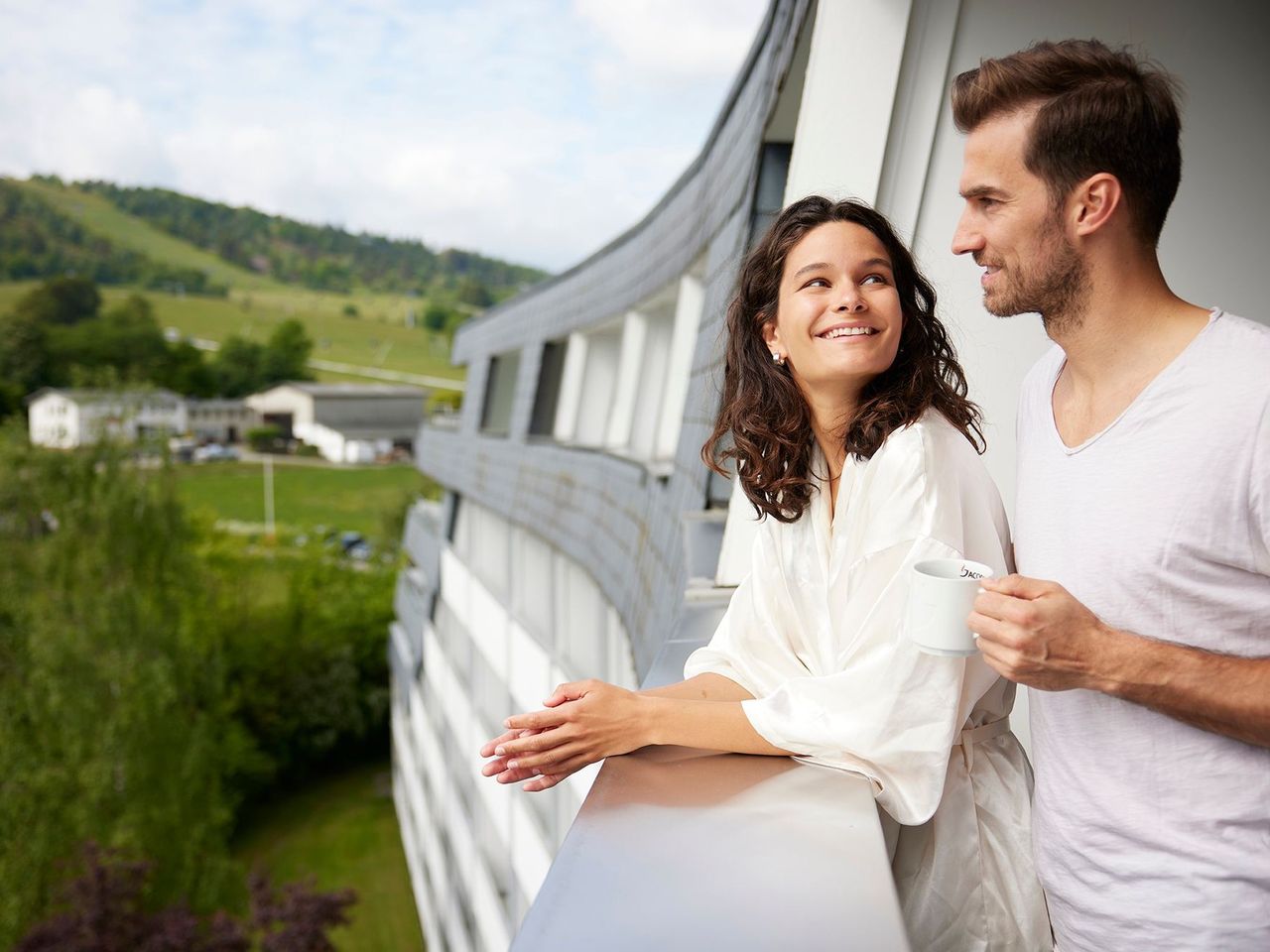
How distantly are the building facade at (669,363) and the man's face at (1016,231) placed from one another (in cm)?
103

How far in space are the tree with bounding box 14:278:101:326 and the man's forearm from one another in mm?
80614

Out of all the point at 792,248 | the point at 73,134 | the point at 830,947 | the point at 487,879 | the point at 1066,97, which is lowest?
the point at 487,879

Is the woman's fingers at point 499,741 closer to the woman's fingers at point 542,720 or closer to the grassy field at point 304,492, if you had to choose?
the woman's fingers at point 542,720

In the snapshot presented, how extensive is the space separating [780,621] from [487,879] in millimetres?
10624

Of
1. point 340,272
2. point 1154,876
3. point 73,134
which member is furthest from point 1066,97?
point 73,134

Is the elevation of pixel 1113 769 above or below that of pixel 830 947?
above

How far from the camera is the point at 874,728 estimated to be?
150 centimetres

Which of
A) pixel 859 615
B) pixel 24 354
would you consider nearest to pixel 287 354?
pixel 24 354

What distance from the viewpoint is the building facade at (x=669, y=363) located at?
275 centimetres

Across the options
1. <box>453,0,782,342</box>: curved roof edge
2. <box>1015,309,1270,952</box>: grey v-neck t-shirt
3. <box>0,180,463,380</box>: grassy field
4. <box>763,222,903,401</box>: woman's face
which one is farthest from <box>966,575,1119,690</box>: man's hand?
<box>0,180,463,380</box>: grassy field

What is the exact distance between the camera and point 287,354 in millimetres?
80625

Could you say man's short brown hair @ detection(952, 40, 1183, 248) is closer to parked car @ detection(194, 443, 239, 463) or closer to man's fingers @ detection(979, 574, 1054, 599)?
man's fingers @ detection(979, 574, 1054, 599)

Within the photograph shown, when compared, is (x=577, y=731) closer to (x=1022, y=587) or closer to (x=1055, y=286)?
(x=1022, y=587)

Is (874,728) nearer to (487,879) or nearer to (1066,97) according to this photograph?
(1066,97)
